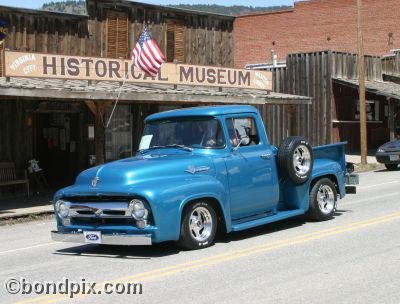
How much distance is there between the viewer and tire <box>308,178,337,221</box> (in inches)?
458

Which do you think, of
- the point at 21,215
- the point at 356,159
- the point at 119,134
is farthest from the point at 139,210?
the point at 356,159

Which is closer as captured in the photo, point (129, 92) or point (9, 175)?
point (129, 92)

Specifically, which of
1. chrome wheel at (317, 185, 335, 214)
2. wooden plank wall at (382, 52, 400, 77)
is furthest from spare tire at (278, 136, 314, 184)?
wooden plank wall at (382, 52, 400, 77)

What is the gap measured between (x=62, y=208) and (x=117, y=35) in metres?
14.4

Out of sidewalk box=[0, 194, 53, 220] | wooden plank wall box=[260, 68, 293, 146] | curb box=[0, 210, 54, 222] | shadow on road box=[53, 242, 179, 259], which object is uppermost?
wooden plank wall box=[260, 68, 293, 146]

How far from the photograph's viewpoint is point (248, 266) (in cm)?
830

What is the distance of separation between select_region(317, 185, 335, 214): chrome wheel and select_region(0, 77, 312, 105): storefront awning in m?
7.06

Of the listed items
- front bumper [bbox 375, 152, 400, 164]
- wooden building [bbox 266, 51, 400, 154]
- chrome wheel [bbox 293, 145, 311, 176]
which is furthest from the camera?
wooden building [bbox 266, 51, 400, 154]

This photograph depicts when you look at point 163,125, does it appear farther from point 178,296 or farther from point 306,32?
point 306,32

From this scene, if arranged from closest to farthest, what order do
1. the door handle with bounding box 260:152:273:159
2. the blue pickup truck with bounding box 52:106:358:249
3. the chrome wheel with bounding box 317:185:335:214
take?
1. the blue pickup truck with bounding box 52:106:358:249
2. the door handle with bounding box 260:152:273:159
3. the chrome wheel with bounding box 317:185:335:214

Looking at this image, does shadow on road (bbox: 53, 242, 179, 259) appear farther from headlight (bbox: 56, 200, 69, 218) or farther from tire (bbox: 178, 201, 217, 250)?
headlight (bbox: 56, 200, 69, 218)

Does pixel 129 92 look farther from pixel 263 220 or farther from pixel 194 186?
pixel 194 186

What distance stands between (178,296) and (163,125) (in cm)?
414

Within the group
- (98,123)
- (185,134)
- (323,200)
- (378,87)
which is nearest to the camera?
(185,134)
